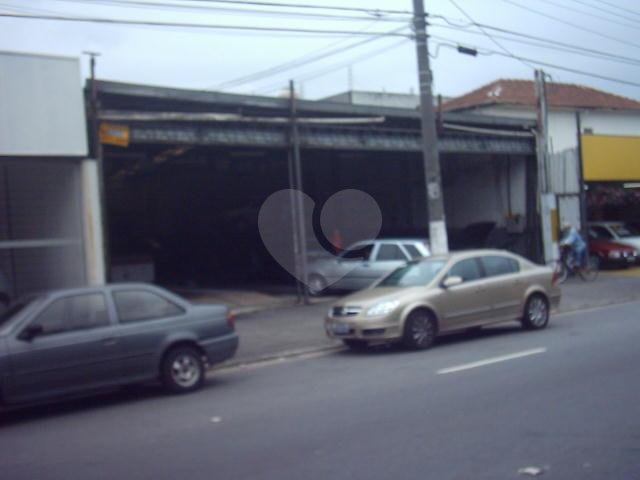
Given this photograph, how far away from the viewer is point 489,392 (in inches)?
366

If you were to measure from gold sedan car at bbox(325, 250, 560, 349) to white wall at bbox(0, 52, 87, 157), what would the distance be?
6.06 metres

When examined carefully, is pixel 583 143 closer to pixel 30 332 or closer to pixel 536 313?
pixel 536 313

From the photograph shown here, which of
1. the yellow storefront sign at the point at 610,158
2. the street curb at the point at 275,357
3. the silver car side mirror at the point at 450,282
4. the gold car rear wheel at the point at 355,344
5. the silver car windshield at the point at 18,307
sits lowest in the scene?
the street curb at the point at 275,357

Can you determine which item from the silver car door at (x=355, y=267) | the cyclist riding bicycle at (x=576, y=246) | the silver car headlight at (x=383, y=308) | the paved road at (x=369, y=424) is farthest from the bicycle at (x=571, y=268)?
the paved road at (x=369, y=424)

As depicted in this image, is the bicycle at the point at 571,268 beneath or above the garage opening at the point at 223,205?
beneath

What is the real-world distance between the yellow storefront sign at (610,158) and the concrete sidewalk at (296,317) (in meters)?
4.20

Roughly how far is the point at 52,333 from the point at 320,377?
3610 millimetres

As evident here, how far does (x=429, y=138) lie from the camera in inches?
666

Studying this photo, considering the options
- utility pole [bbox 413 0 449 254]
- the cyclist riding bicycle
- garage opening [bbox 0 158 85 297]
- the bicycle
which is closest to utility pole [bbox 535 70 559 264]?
the bicycle

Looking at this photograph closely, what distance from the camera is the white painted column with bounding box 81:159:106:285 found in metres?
16.1

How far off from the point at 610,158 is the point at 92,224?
19.8 meters

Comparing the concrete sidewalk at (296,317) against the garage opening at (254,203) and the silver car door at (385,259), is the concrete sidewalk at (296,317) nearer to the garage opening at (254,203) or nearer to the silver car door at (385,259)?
the silver car door at (385,259)

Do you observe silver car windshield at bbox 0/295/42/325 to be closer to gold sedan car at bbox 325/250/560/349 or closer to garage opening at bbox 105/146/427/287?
gold sedan car at bbox 325/250/560/349

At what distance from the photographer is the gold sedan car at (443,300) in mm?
13086
